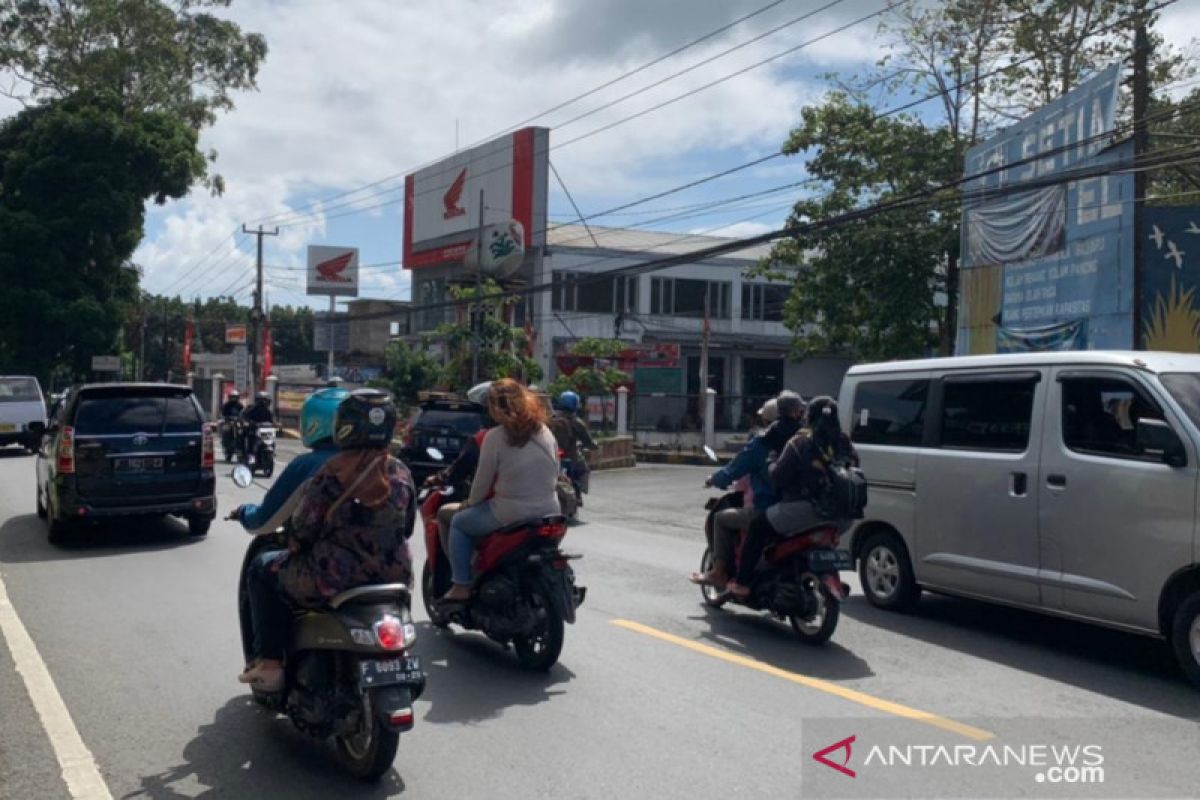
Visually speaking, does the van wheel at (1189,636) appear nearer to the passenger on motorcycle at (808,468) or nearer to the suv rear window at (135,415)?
the passenger on motorcycle at (808,468)

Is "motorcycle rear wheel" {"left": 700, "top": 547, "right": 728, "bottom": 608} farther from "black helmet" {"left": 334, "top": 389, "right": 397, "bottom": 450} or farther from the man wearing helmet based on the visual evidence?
the man wearing helmet

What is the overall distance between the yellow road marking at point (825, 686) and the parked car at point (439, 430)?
947 cm

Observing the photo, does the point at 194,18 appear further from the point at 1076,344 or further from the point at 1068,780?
the point at 1068,780

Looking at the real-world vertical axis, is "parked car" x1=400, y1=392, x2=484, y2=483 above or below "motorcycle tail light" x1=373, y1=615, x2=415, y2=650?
above

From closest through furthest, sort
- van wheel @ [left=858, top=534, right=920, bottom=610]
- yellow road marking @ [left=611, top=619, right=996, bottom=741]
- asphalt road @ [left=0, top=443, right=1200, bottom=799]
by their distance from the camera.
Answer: asphalt road @ [left=0, top=443, right=1200, bottom=799], yellow road marking @ [left=611, top=619, right=996, bottom=741], van wheel @ [left=858, top=534, right=920, bottom=610]

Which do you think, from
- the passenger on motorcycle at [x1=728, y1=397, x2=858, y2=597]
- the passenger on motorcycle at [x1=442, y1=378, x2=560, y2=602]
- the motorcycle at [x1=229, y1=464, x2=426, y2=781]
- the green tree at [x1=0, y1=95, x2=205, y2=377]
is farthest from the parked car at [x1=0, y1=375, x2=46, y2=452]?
the motorcycle at [x1=229, y1=464, x2=426, y2=781]

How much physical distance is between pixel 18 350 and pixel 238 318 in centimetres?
6334

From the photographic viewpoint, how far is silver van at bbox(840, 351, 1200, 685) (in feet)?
22.4

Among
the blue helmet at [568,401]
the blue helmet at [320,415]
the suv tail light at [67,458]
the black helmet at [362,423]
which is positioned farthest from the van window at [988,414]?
the suv tail light at [67,458]

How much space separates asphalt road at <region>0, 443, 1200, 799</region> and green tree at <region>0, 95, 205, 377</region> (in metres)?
33.5

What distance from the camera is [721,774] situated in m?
5.14

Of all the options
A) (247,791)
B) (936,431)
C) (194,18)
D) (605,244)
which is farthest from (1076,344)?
(194,18)

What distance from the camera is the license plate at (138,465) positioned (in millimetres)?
12195

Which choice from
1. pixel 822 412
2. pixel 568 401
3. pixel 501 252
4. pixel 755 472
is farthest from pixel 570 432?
pixel 501 252
